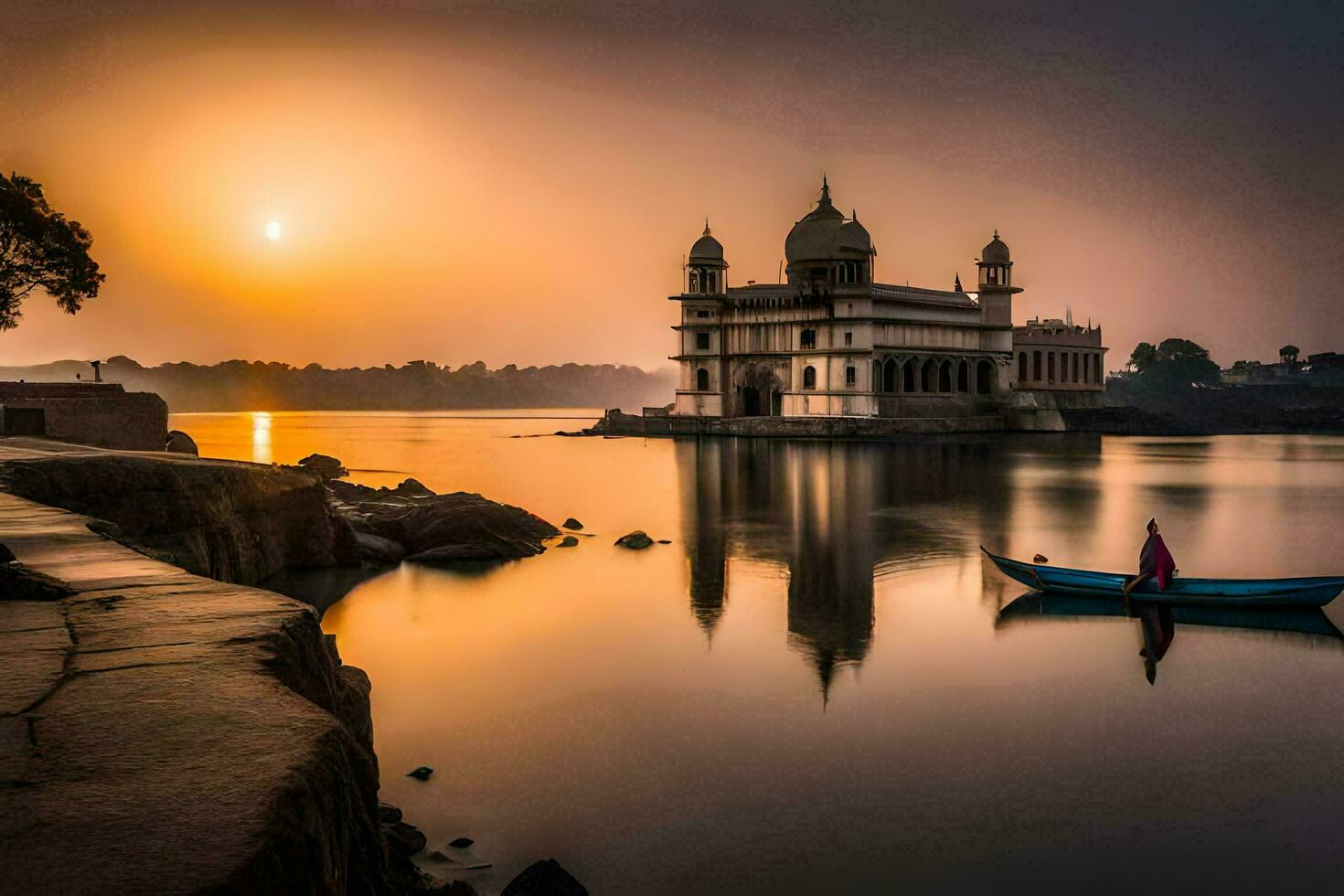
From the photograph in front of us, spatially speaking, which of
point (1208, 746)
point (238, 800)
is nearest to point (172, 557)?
point (238, 800)

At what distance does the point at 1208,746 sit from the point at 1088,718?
1110 mm

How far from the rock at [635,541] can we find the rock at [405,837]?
50.3ft

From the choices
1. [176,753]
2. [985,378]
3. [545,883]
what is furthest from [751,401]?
[176,753]

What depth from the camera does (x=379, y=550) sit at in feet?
63.4

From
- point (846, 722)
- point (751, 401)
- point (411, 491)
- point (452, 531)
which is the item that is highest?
point (751, 401)

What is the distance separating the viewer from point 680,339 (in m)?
75.9

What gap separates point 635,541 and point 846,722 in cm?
1308

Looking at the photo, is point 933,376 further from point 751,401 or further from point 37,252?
point 37,252

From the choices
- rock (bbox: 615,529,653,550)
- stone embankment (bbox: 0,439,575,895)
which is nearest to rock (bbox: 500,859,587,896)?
stone embankment (bbox: 0,439,575,895)

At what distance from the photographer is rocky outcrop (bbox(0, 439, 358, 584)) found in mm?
12898

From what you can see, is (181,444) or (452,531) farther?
(181,444)

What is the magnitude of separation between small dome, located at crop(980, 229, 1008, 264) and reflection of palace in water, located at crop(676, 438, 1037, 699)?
1013 inches

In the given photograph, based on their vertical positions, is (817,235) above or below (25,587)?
above

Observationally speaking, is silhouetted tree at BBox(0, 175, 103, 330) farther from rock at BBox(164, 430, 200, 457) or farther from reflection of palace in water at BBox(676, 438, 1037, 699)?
reflection of palace in water at BBox(676, 438, 1037, 699)
